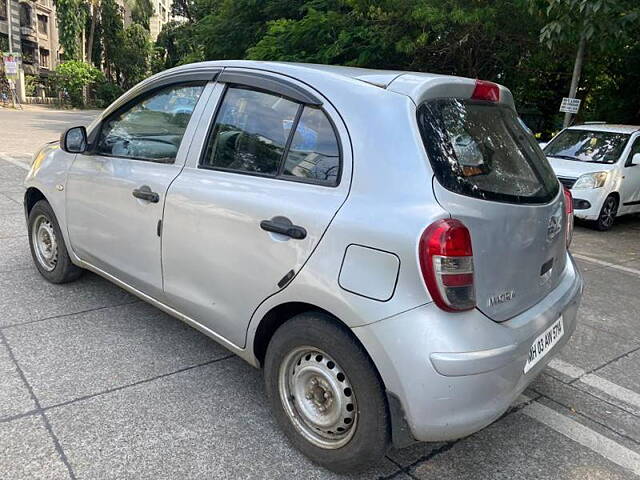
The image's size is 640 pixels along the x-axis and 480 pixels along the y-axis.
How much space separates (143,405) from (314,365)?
3.45 ft

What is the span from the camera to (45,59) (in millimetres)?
51094

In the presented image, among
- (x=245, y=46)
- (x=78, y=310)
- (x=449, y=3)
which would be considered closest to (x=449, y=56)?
(x=449, y=3)

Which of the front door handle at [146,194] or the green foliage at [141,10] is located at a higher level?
the green foliage at [141,10]

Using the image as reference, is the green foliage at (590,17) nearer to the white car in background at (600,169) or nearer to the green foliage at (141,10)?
the white car in background at (600,169)

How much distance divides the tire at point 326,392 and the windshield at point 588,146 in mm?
7789

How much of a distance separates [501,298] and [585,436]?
1.17m

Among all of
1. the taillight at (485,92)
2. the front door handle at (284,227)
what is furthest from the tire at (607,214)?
the front door handle at (284,227)

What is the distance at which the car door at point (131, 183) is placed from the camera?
121 inches

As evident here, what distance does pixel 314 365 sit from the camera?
93.6 inches

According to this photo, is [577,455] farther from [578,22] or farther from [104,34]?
[104,34]

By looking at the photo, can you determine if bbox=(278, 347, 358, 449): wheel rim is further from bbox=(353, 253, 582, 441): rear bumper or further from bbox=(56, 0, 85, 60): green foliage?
bbox=(56, 0, 85, 60): green foliage

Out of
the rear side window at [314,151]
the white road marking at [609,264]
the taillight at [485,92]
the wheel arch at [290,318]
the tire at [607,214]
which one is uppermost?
the taillight at [485,92]

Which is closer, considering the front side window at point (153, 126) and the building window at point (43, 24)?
the front side window at point (153, 126)

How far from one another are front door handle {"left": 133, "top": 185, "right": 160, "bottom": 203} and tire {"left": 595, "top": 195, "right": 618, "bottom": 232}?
285 inches
